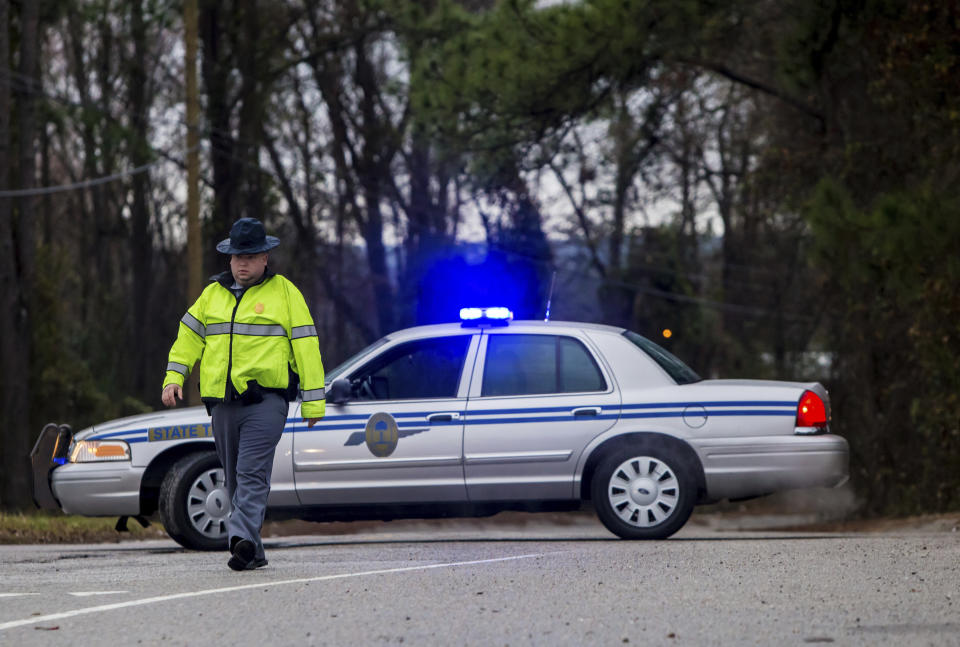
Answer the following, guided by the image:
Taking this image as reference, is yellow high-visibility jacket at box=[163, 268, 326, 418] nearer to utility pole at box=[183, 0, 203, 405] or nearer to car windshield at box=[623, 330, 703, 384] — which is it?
car windshield at box=[623, 330, 703, 384]

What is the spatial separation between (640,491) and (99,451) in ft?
12.3

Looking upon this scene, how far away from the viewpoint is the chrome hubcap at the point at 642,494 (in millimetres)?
10781

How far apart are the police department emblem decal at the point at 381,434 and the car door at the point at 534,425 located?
0.51 metres

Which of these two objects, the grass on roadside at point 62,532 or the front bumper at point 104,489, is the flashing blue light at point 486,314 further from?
the grass on roadside at point 62,532

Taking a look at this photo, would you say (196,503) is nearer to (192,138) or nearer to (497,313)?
(497,313)

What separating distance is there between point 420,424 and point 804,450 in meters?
2.60

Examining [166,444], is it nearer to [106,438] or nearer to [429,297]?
[106,438]

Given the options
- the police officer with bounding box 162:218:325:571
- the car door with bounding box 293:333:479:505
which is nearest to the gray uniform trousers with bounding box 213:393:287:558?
the police officer with bounding box 162:218:325:571

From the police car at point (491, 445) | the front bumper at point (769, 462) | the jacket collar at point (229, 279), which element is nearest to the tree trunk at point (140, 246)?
the police car at point (491, 445)

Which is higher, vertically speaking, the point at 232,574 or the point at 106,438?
the point at 106,438

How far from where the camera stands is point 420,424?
1098 centimetres

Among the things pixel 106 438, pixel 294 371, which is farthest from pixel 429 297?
pixel 294 371

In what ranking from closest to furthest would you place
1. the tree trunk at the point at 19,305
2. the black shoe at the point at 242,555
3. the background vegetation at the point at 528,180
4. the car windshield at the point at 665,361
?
the black shoe at the point at 242,555 < the car windshield at the point at 665,361 < the background vegetation at the point at 528,180 < the tree trunk at the point at 19,305

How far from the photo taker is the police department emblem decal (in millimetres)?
10930
